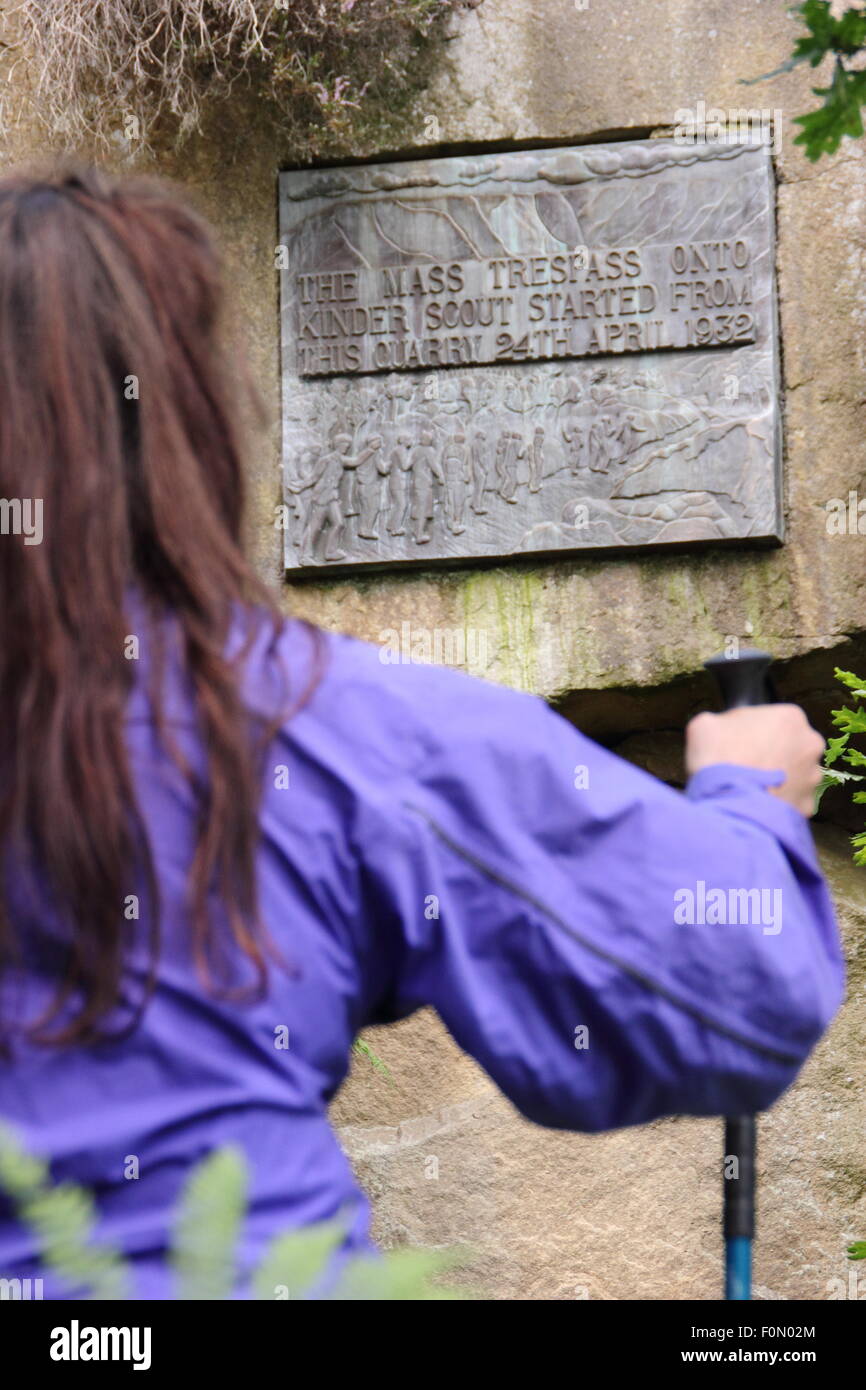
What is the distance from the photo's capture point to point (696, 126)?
358 cm

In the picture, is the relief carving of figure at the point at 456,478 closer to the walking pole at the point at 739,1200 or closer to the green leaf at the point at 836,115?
the green leaf at the point at 836,115

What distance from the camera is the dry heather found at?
3521 millimetres

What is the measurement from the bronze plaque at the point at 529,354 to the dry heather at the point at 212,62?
170 millimetres

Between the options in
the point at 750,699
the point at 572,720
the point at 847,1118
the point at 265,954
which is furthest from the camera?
the point at 572,720

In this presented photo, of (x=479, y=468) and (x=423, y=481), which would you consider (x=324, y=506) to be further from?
(x=479, y=468)

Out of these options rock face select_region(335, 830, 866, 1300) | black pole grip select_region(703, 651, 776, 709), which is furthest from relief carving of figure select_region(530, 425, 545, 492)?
black pole grip select_region(703, 651, 776, 709)

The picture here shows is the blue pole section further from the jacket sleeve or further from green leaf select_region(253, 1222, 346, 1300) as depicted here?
green leaf select_region(253, 1222, 346, 1300)

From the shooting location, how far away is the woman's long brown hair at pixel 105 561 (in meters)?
0.88

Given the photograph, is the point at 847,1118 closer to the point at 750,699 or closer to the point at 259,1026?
the point at 750,699

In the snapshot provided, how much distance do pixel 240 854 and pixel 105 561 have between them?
19cm

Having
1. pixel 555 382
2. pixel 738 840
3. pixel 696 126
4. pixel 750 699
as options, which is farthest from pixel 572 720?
pixel 738 840

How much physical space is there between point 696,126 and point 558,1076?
307 cm

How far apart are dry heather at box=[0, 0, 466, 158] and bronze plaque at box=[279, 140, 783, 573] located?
170mm

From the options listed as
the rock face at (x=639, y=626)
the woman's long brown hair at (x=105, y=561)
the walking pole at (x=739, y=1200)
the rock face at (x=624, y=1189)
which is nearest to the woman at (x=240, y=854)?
the woman's long brown hair at (x=105, y=561)
